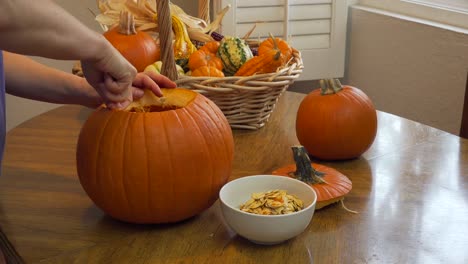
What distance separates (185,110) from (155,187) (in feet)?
0.40

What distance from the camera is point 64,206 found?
3.27 ft

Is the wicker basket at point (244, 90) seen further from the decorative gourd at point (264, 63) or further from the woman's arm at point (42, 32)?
the woman's arm at point (42, 32)

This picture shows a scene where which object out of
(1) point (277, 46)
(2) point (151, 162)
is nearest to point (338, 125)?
(1) point (277, 46)

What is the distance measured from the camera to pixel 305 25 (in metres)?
2.43

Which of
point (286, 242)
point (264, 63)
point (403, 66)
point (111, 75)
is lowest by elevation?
point (403, 66)

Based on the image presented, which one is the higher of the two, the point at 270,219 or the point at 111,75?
the point at 111,75

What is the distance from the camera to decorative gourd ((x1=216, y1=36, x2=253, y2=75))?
4.56 ft

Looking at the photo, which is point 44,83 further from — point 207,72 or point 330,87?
point 330,87

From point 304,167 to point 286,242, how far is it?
160 millimetres

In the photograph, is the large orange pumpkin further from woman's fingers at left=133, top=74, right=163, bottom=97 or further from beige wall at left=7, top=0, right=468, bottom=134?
beige wall at left=7, top=0, right=468, bottom=134

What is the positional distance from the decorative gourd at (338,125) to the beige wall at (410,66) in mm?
916

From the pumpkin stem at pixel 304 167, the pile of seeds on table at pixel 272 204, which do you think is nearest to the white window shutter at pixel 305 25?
the pumpkin stem at pixel 304 167

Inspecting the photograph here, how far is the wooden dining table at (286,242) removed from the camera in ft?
2.78

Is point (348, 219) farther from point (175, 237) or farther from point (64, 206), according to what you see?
point (64, 206)
